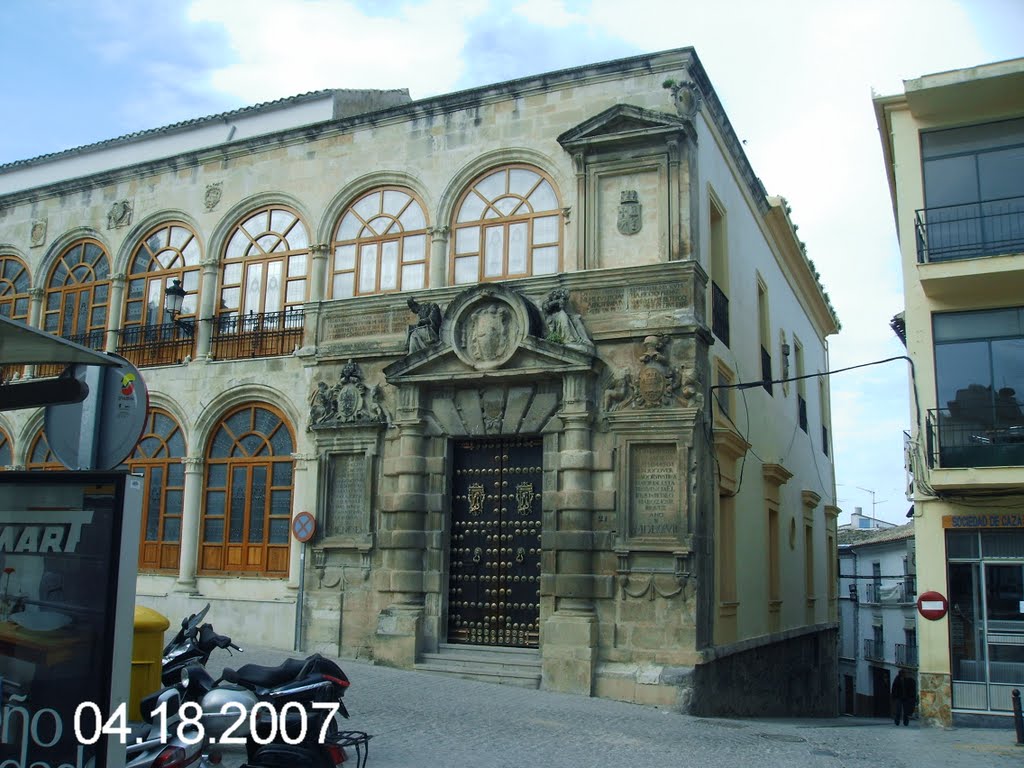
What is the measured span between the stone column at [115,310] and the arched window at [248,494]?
10.9ft

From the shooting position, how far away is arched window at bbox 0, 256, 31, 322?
66.2ft

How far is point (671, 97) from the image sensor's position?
Answer: 45.2 feet

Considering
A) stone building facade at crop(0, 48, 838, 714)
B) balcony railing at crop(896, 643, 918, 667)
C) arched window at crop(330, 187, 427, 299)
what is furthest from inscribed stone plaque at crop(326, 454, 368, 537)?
balcony railing at crop(896, 643, 918, 667)

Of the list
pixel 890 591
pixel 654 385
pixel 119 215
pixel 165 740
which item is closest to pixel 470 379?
pixel 654 385

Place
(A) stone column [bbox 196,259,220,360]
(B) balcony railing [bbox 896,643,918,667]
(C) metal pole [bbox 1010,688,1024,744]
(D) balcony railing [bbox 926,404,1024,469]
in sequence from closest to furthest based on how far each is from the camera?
(C) metal pole [bbox 1010,688,1024,744]
(D) balcony railing [bbox 926,404,1024,469]
(A) stone column [bbox 196,259,220,360]
(B) balcony railing [bbox 896,643,918,667]

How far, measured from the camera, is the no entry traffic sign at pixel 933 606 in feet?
42.1

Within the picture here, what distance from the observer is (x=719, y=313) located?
49.3 feet

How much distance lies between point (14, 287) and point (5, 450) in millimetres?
3489

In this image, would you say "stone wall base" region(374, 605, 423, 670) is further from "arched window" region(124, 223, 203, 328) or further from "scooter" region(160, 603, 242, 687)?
"arched window" region(124, 223, 203, 328)

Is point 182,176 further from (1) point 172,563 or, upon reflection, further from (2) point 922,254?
(2) point 922,254

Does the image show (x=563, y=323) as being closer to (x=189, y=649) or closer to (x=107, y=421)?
(x=189, y=649)

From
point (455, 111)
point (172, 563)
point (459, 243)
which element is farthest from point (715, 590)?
point (172, 563)

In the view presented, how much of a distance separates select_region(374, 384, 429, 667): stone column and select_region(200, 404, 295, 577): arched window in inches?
93.6

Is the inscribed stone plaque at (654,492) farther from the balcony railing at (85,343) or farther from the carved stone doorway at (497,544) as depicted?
the balcony railing at (85,343)
